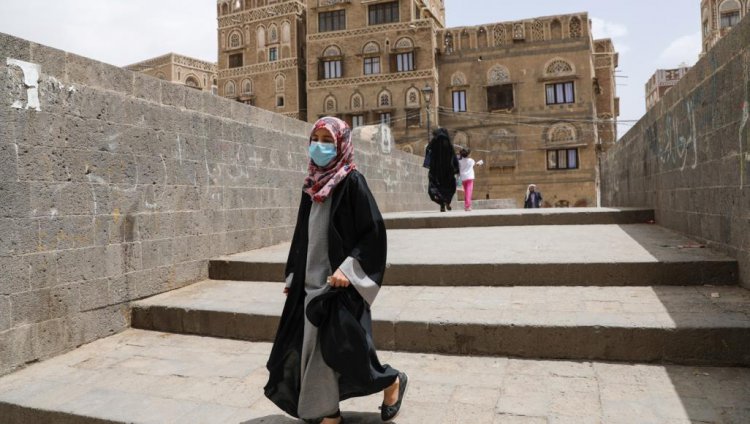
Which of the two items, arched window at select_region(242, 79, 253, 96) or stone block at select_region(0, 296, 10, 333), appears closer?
stone block at select_region(0, 296, 10, 333)

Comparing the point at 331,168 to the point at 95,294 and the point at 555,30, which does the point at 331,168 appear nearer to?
the point at 95,294

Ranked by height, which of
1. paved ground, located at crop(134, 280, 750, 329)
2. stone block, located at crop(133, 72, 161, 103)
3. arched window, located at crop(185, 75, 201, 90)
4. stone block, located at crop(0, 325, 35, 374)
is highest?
arched window, located at crop(185, 75, 201, 90)

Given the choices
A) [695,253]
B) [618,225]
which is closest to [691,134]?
[695,253]

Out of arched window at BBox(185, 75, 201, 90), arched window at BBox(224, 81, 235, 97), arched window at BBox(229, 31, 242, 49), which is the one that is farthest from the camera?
arched window at BBox(185, 75, 201, 90)

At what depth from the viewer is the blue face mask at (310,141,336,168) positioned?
2980mm

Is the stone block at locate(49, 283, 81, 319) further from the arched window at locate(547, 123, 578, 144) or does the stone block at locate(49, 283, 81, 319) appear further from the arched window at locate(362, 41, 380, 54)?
the arched window at locate(362, 41, 380, 54)

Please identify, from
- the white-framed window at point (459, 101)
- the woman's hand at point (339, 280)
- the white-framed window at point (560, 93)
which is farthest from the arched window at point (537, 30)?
the woman's hand at point (339, 280)

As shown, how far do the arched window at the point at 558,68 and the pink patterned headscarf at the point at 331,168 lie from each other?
112ft

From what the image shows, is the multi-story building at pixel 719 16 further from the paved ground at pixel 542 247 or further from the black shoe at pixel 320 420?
the black shoe at pixel 320 420

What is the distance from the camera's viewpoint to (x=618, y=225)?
28.5ft

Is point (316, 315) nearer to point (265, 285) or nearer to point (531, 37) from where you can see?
point (265, 285)

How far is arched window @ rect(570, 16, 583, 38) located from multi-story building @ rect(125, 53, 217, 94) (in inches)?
1061

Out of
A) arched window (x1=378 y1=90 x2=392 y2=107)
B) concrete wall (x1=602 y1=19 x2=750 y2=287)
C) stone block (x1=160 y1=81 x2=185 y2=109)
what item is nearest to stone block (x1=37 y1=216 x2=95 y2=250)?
stone block (x1=160 y1=81 x2=185 y2=109)

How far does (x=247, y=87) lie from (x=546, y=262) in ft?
128
